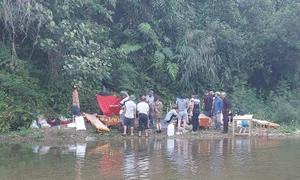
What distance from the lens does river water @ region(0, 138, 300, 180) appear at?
10094 millimetres

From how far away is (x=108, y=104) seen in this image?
1945cm

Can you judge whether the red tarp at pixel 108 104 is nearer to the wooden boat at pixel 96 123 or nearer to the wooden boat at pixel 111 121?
the wooden boat at pixel 111 121

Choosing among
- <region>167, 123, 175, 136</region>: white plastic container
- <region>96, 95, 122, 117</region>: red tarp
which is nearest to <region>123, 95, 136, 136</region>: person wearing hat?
<region>96, 95, 122, 117</region>: red tarp

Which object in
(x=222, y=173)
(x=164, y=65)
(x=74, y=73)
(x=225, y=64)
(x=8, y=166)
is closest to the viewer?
(x=222, y=173)

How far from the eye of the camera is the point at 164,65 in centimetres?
2478

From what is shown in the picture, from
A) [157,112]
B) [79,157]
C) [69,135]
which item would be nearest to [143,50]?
[157,112]

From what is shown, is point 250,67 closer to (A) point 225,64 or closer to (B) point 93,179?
(A) point 225,64

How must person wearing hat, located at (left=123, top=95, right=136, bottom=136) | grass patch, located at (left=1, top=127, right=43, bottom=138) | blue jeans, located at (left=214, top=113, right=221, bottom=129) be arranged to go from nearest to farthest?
1. grass patch, located at (left=1, top=127, right=43, bottom=138)
2. person wearing hat, located at (left=123, top=95, right=136, bottom=136)
3. blue jeans, located at (left=214, top=113, right=221, bottom=129)

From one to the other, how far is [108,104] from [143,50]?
6.18 m

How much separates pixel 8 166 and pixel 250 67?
67.2ft

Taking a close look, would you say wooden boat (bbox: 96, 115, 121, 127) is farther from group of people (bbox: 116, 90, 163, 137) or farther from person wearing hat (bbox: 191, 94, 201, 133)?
person wearing hat (bbox: 191, 94, 201, 133)

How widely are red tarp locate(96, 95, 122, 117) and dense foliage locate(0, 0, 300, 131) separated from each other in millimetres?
1026

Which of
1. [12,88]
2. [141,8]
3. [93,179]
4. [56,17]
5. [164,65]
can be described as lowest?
[93,179]

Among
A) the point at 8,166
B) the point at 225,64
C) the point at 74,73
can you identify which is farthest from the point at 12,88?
the point at 225,64
